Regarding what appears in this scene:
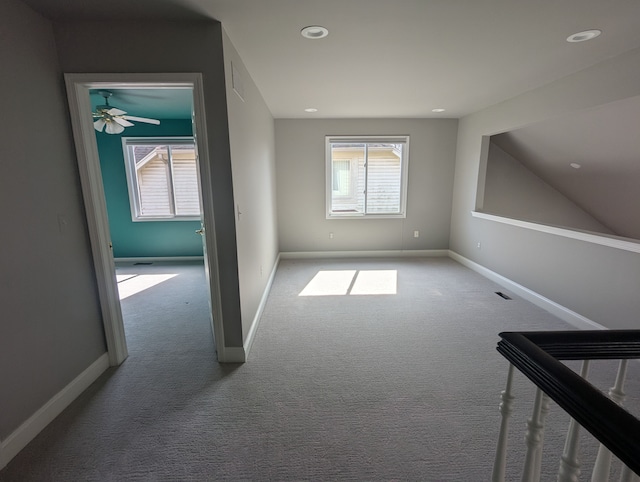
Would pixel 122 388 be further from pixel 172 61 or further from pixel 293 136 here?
pixel 293 136

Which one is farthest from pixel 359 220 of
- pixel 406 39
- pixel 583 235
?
pixel 406 39

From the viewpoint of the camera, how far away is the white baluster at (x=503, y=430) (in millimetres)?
868

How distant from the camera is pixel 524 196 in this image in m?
4.84

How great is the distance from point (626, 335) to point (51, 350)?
2.72 metres

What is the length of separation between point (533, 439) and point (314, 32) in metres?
2.40

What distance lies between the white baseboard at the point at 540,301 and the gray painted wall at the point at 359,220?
1.13 m

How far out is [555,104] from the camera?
300cm

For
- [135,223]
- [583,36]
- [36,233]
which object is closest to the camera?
[36,233]

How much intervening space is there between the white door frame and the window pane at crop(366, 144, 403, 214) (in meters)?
3.64

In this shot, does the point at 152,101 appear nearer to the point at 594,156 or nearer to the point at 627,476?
the point at 627,476

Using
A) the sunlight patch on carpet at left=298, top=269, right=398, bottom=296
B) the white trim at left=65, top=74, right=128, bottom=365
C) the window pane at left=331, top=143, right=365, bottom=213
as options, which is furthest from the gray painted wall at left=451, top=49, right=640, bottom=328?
the white trim at left=65, top=74, right=128, bottom=365

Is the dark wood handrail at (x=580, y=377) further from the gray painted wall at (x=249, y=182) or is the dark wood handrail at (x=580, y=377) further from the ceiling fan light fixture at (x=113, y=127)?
the ceiling fan light fixture at (x=113, y=127)

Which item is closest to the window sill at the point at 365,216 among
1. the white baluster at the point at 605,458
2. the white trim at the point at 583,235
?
the white trim at the point at 583,235

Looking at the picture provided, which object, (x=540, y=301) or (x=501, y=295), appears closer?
(x=540, y=301)
